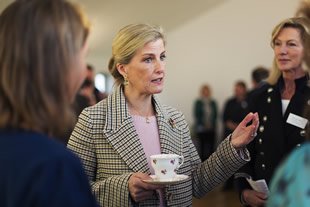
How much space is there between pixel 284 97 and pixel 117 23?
6.81 m

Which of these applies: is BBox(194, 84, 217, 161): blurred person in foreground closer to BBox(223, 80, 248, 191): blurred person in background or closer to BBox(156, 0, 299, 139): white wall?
BBox(156, 0, 299, 139): white wall

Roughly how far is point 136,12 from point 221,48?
8.06 ft

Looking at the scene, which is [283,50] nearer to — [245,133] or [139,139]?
[245,133]

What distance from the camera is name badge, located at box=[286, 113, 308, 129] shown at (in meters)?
1.91

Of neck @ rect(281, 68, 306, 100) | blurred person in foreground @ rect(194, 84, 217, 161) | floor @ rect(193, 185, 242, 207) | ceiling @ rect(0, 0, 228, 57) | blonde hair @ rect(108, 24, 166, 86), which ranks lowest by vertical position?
floor @ rect(193, 185, 242, 207)

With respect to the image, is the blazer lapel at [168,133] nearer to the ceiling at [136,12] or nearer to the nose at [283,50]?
the nose at [283,50]

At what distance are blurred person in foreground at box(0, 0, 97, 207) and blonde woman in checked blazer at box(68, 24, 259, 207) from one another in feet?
2.31

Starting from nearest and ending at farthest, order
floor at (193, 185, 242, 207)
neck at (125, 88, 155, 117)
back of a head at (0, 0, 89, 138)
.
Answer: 1. back of a head at (0, 0, 89, 138)
2. neck at (125, 88, 155, 117)
3. floor at (193, 185, 242, 207)

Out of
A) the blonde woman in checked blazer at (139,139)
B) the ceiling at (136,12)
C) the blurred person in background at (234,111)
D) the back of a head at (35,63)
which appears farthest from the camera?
the ceiling at (136,12)

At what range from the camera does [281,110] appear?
201 centimetres

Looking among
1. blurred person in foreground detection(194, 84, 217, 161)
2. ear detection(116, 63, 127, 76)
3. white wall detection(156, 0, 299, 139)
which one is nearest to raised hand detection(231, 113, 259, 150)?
ear detection(116, 63, 127, 76)

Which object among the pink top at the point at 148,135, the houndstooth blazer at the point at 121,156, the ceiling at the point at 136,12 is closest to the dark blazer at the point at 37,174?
the houndstooth blazer at the point at 121,156

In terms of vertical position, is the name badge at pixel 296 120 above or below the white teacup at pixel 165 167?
above

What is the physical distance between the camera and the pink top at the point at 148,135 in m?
1.78
